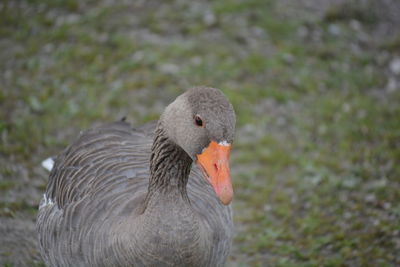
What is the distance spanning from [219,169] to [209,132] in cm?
23

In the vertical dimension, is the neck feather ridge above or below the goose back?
above

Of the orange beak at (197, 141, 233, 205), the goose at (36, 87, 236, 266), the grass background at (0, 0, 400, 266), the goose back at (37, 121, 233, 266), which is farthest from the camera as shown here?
the grass background at (0, 0, 400, 266)

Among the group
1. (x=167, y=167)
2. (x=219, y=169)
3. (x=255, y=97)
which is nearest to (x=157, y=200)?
(x=167, y=167)

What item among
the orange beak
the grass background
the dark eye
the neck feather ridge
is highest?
the dark eye

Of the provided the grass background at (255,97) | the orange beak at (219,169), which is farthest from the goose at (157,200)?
the grass background at (255,97)

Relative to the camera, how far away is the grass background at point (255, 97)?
5.73 metres

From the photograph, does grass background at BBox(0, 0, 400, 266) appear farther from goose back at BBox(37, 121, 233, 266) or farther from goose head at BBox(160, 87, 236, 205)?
goose head at BBox(160, 87, 236, 205)

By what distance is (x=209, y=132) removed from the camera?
3.09m

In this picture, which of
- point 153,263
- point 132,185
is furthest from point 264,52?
point 153,263

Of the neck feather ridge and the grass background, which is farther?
the grass background

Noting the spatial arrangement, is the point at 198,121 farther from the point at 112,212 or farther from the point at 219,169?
the point at 112,212

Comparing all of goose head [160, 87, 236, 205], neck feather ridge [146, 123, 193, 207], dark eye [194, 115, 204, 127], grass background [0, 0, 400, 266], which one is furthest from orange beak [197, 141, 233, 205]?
grass background [0, 0, 400, 266]

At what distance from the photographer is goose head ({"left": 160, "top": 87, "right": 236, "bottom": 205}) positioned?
3051 millimetres

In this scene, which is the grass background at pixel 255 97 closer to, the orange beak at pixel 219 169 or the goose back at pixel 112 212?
the goose back at pixel 112 212
